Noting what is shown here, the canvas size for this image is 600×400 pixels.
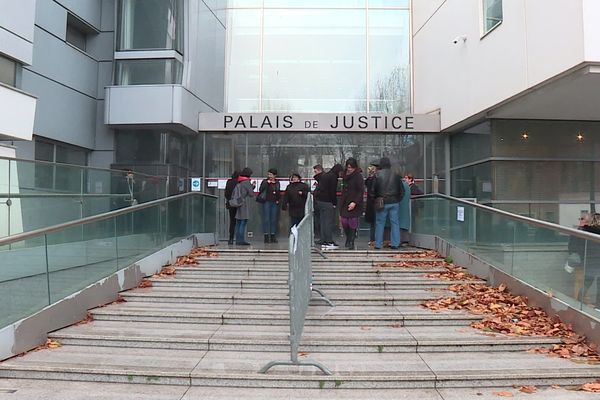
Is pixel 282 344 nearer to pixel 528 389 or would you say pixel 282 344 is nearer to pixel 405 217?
pixel 528 389

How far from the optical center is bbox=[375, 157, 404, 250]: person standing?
387 inches

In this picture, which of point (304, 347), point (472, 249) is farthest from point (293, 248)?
point (472, 249)

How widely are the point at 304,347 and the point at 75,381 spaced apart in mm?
2235

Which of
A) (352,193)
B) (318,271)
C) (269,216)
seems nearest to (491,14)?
(352,193)

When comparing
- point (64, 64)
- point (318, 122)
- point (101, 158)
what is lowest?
point (101, 158)

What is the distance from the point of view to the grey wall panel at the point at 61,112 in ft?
37.7

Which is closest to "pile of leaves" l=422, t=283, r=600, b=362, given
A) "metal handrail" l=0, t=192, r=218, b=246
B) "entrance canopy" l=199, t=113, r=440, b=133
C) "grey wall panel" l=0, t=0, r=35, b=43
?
"metal handrail" l=0, t=192, r=218, b=246

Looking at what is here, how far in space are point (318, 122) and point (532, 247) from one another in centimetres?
840

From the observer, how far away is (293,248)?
4551 millimetres

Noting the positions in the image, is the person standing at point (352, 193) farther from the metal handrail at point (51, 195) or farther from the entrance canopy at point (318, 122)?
the entrance canopy at point (318, 122)

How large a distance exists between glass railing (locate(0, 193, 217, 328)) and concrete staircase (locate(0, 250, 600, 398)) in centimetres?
49

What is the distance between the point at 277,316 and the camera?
20.6ft

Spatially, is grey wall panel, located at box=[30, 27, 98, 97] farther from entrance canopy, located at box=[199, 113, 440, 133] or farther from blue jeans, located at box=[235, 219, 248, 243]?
blue jeans, located at box=[235, 219, 248, 243]

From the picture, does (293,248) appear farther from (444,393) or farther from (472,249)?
(472,249)
